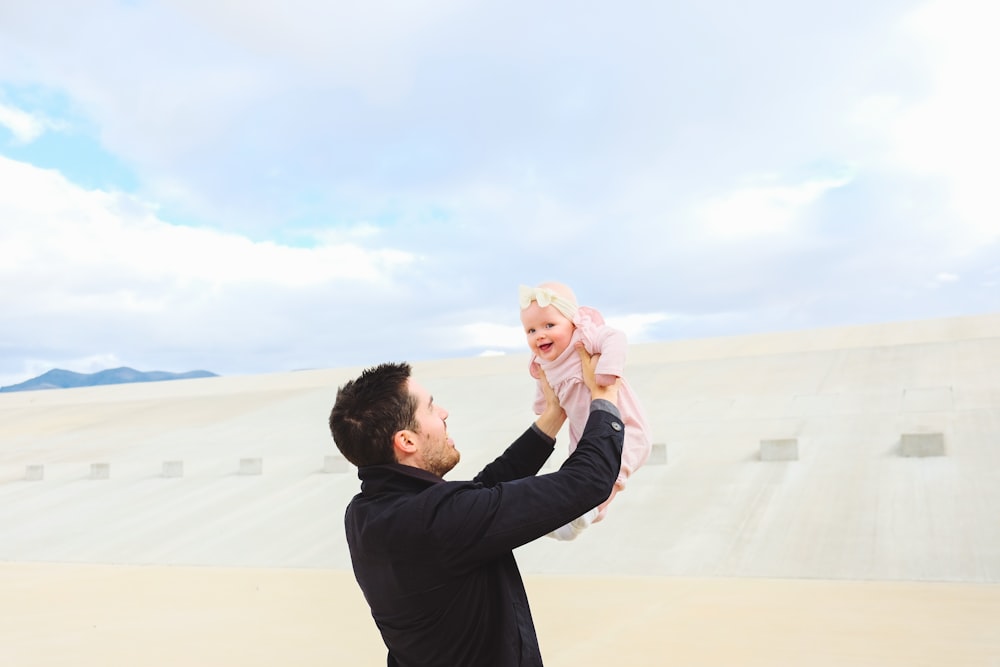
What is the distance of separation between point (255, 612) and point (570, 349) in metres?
6.82

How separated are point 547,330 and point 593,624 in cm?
519

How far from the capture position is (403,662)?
117 inches

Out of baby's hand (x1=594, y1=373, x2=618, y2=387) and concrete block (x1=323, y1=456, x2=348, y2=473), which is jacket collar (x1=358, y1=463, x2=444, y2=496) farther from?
concrete block (x1=323, y1=456, x2=348, y2=473)

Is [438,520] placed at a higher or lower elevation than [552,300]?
lower

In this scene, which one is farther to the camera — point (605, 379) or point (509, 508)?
point (605, 379)

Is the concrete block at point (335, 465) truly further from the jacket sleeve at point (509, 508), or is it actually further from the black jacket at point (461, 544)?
the jacket sleeve at point (509, 508)

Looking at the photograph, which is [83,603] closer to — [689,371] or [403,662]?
[403,662]

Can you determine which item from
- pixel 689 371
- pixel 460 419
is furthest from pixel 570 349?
pixel 689 371

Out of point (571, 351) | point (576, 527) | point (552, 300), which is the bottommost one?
point (576, 527)

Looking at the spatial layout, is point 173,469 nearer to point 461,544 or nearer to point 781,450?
point 781,450

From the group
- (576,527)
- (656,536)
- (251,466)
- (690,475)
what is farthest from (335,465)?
(576,527)

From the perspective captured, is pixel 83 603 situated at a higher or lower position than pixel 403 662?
lower

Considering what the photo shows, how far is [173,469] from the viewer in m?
17.1

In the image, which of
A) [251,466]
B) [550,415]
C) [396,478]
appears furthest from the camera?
[251,466]
